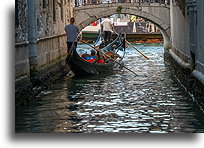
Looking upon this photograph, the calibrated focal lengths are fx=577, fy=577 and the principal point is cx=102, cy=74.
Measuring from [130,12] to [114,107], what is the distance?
622 centimetres

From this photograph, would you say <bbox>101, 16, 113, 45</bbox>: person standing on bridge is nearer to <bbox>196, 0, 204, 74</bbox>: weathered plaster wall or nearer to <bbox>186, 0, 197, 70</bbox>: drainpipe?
<bbox>186, 0, 197, 70</bbox>: drainpipe

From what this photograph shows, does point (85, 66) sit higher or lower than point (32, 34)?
lower

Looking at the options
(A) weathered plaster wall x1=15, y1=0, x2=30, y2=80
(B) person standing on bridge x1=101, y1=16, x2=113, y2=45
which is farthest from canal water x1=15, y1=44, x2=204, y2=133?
(B) person standing on bridge x1=101, y1=16, x2=113, y2=45

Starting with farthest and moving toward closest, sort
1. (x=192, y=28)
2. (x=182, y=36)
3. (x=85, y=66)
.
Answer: (x=85, y=66) → (x=182, y=36) → (x=192, y=28)

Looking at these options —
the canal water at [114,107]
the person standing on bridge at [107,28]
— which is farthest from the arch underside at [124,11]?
the canal water at [114,107]

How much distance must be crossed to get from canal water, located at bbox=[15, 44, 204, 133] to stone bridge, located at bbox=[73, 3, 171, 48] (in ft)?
10.6

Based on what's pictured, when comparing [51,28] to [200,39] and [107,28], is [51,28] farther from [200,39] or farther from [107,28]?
[200,39]

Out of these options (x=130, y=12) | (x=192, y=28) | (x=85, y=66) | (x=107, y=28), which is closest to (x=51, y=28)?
(x=85, y=66)

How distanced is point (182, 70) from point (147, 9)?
13.9ft

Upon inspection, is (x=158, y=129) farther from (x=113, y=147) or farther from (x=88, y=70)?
(x=88, y=70)

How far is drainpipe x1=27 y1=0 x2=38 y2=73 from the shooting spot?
20.1 feet

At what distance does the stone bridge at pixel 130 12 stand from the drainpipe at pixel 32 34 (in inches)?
173

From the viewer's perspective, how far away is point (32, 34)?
242 inches

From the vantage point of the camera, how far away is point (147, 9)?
35.0ft
